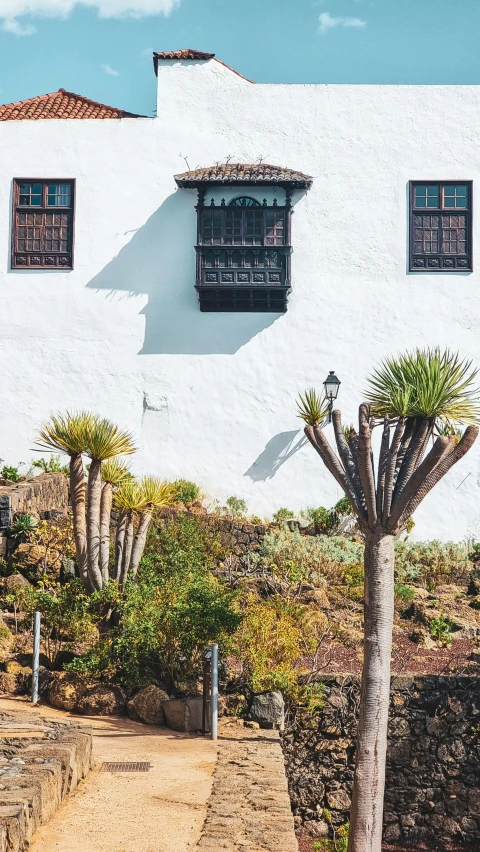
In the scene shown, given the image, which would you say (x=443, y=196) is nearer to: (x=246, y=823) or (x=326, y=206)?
(x=326, y=206)

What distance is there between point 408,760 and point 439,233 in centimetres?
1321

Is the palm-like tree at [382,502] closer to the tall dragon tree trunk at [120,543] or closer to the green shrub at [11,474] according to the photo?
the tall dragon tree trunk at [120,543]

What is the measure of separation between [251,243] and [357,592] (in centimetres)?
849

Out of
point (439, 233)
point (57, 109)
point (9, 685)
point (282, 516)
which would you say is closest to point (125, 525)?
point (9, 685)

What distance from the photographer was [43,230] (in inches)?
900

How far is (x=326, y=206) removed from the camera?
74.4 feet

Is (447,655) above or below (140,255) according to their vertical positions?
below

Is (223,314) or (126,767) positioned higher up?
(223,314)

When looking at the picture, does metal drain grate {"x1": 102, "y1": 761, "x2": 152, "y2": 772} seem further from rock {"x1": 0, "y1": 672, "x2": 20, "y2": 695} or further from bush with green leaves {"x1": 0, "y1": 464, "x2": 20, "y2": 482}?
bush with green leaves {"x1": 0, "y1": 464, "x2": 20, "y2": 482}

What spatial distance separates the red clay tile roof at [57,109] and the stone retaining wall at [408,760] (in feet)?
50.6

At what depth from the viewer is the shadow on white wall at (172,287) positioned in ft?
74.1

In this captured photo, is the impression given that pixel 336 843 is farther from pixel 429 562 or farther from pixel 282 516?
pixel 282 516

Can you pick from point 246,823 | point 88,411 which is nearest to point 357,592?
point 88,411

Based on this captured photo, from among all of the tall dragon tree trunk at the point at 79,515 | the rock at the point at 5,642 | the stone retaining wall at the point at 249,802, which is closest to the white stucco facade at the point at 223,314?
the tall dragon tree trunk at the point at 79,515
